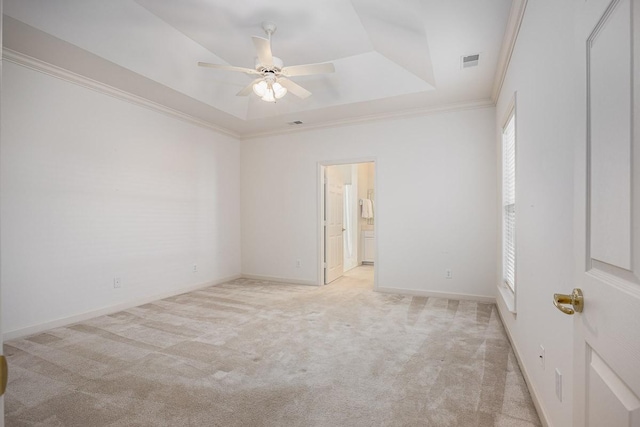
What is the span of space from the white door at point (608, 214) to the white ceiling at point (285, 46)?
6.53ft

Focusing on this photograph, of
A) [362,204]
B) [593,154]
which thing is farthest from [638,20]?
[362,204]

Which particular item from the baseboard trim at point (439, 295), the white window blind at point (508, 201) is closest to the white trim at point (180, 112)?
the white window blind at point (508, 201)

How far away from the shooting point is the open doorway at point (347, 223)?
5.43m

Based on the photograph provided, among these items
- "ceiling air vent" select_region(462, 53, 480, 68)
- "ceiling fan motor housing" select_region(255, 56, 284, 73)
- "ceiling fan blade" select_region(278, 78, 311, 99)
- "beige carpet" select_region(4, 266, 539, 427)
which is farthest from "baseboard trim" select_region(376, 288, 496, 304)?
"ceiling fan motor housing" select_region(255, 56, 284, 73)

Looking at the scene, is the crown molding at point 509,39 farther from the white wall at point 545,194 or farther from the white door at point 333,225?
the white door at point 333,225

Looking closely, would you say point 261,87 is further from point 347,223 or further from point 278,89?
point 347,223

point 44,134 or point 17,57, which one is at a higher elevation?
point 17,57

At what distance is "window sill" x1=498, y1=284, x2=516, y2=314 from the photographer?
2.70 meters

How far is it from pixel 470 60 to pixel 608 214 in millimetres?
3028

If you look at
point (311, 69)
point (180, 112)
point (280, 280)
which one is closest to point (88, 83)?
point (180, 112)

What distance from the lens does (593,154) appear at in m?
0.86

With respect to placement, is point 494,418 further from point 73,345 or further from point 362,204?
point 362,204

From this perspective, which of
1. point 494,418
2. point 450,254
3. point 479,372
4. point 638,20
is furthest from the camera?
point 450,254

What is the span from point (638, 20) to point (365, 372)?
2.38m
